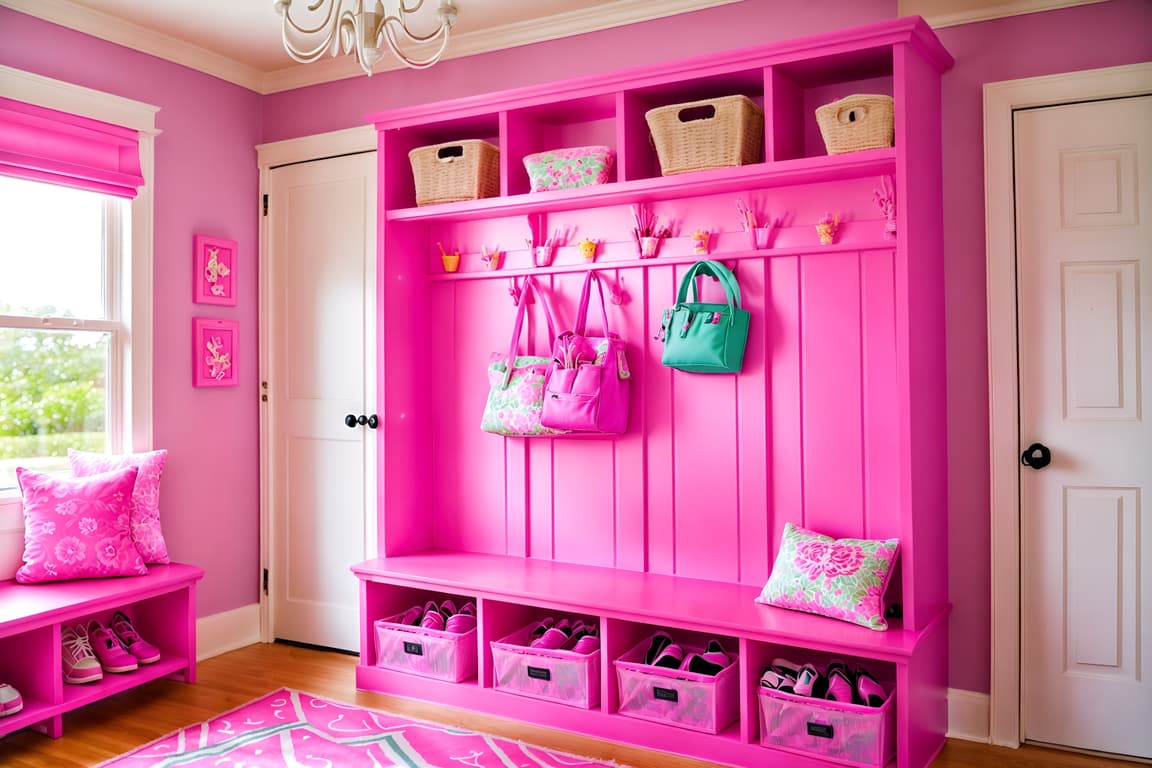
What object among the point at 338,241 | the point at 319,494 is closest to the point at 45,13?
the point at 338,241

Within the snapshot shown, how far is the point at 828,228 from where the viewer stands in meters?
2.95

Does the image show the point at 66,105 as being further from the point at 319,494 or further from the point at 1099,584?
the point at 1099,584

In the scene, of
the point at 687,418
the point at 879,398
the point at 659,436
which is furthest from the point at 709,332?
the point at 879,398

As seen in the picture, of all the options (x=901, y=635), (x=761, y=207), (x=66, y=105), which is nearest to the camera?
(x=901, y=635)

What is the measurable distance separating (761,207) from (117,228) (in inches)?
96.2

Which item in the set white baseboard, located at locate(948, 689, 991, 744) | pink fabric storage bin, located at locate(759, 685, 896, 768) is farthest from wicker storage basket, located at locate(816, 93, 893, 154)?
white baseboard, located at locate(948, 689, 991, 744)

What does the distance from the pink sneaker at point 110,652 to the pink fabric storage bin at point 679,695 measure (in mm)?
1751

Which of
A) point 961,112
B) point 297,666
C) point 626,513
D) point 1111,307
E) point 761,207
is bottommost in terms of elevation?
point 297,666

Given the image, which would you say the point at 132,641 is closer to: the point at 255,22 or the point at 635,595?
the point at 635,595

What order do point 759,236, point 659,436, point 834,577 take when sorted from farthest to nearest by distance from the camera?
point 659,436, point 759,236, point 834,577

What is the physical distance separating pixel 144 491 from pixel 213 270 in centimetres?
98

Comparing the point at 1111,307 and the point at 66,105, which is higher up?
the point at 66,105

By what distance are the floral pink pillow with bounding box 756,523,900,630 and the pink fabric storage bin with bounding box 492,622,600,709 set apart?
617mm

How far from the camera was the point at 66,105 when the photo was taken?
3355mm
